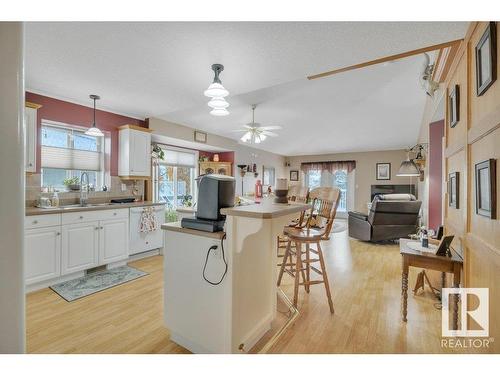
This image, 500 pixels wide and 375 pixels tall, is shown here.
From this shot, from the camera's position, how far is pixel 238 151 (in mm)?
6539

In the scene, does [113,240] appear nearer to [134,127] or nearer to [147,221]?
[147,221]

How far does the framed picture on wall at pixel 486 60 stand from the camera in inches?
49.8

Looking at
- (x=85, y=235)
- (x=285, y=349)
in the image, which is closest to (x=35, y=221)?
(x=85, y=235)

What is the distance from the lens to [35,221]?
2.62m

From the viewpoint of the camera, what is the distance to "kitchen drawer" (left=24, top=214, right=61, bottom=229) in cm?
258

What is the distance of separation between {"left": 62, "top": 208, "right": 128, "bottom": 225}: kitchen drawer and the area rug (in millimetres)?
708

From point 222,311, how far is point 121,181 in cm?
321

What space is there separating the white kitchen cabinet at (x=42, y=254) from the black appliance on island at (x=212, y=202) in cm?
209

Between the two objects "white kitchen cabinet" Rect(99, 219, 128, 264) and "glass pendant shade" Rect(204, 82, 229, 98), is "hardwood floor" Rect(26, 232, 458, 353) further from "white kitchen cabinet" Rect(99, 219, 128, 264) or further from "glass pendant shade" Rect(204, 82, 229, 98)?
"glass pendant shade" Rect(204, 82, 229, 98)

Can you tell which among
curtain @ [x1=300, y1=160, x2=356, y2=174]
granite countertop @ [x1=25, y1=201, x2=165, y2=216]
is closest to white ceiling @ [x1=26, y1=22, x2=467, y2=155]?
granite countertop @ [x1=25, y1=201, x2=165, y2=216]

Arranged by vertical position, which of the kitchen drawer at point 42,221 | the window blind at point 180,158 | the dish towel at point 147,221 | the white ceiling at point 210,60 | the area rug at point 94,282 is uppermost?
the white ceiling at point 210,60

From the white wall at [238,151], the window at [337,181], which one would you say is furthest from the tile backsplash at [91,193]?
the window at [337,181]

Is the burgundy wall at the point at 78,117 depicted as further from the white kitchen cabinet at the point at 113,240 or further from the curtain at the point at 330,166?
the curtain at the point at 330,166

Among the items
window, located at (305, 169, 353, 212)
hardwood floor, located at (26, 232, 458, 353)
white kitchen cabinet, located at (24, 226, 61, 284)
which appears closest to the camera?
hardwood floor, located at (26, 232, 458, 353)
